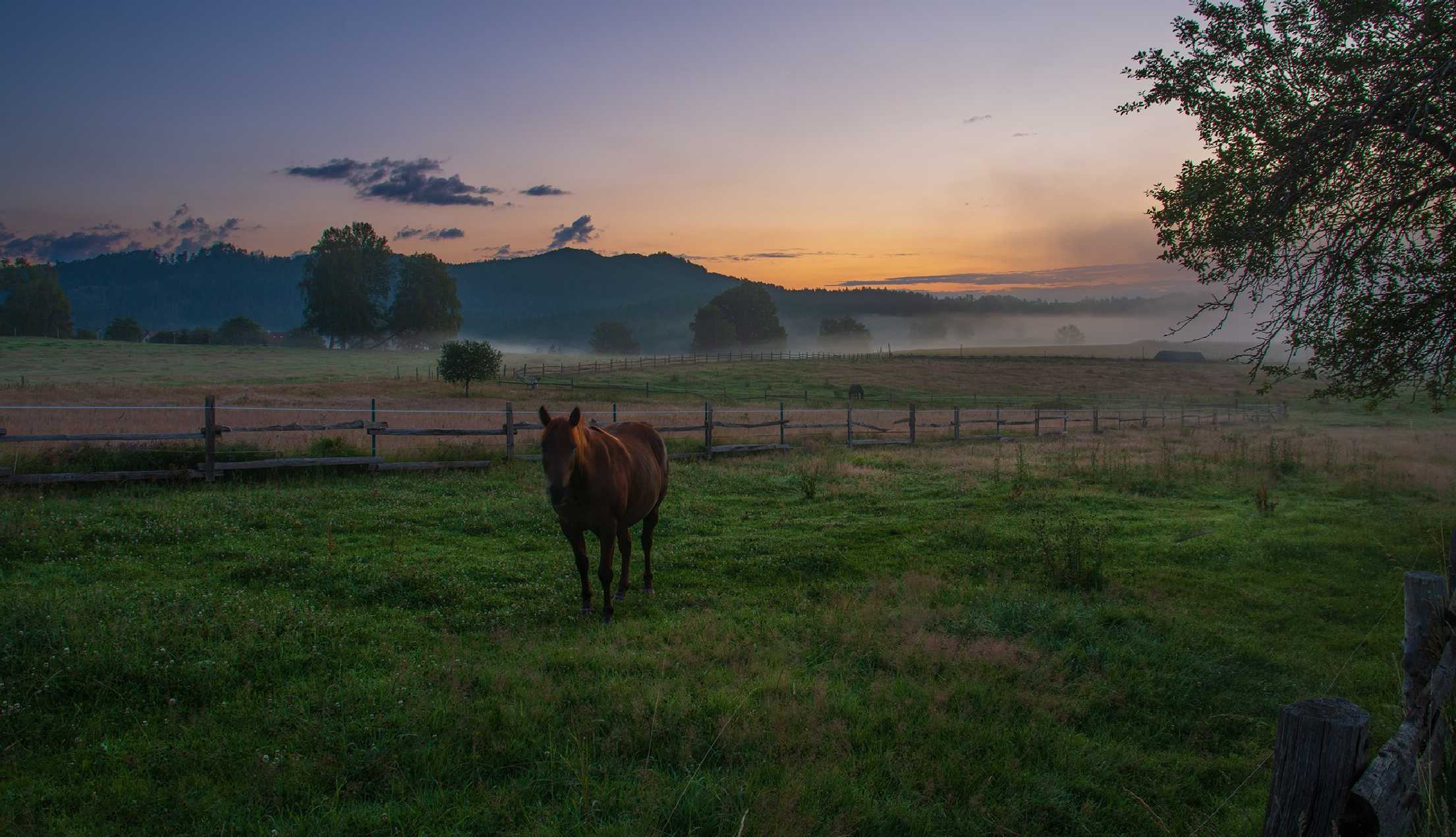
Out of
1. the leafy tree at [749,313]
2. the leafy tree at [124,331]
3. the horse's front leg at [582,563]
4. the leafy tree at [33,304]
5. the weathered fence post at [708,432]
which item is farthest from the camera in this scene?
the leafy tree at [749,313]

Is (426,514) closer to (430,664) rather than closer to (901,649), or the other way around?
(430,664)

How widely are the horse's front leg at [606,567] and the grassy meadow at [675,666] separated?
27 centimetres

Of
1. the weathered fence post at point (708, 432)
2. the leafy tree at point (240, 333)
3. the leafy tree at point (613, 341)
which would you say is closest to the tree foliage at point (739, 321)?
the leafy tree at point (613, 341)

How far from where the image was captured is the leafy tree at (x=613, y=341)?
116 metres

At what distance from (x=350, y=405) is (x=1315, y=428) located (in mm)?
42582

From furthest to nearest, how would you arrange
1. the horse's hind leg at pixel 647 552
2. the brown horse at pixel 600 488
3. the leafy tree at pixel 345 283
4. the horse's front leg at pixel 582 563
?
1. the leafy tree at pixel 345 283
2. the horse's hind leg at pixel 647 552
3. the horse's front leg at pixel 582 563
4. the brown horse at pixel 600 488

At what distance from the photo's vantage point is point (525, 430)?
2408cm

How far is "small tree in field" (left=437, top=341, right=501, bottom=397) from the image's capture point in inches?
1702

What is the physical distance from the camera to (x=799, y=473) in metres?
16.1

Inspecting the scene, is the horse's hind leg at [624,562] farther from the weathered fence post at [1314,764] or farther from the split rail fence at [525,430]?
the weathered fence post at [1314,764]

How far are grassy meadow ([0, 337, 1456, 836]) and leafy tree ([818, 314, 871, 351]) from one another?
124441 millimetres

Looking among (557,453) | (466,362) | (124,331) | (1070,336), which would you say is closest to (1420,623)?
(557,453)

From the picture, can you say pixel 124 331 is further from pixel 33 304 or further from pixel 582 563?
pixel 582 563

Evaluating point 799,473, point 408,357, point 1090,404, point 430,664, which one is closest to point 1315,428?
point 1090,404
